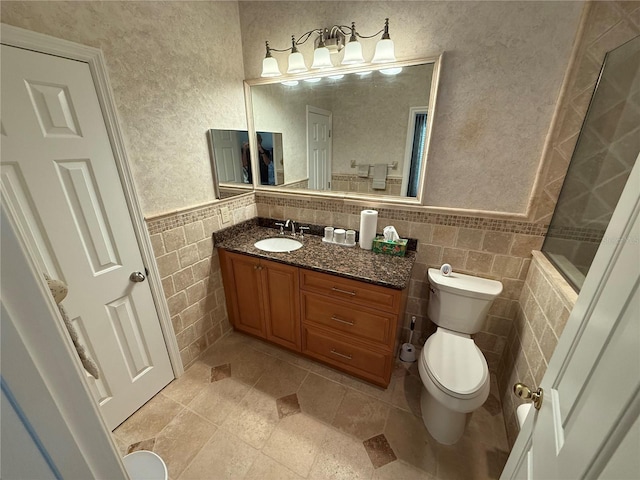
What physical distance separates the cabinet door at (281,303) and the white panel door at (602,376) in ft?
4.16

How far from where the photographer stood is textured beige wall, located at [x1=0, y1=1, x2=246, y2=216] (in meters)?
1.07

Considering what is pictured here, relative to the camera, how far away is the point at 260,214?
227cm

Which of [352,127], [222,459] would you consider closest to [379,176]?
[352,127]

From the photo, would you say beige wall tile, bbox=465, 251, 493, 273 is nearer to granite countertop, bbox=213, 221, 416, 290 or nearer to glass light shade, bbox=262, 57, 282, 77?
granite countertop, bbox=213, 221, 416, 290

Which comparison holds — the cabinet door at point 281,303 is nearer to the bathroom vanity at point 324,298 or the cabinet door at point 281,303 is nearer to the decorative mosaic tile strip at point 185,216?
the bathroom vanity at point 324,298

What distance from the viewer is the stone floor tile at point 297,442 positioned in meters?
1.33

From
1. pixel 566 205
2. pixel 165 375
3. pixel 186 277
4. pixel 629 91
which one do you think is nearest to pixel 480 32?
pixel 629 91

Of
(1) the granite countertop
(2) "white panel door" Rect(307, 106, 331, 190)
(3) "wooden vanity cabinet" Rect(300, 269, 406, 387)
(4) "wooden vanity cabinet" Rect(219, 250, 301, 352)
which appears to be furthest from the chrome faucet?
(3) "wooden vanity cabinet" Rect(300, 269, 406, 387)

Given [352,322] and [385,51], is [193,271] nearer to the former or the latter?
[352,322]

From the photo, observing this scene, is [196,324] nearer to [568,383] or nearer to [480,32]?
[568,383]

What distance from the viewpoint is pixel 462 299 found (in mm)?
1538

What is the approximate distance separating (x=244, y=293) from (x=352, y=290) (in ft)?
2.89

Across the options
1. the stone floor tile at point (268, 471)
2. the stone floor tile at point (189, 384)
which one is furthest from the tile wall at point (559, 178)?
the stone floor tile at point (189, 384)

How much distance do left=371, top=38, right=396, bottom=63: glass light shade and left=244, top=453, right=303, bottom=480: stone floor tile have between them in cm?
221
